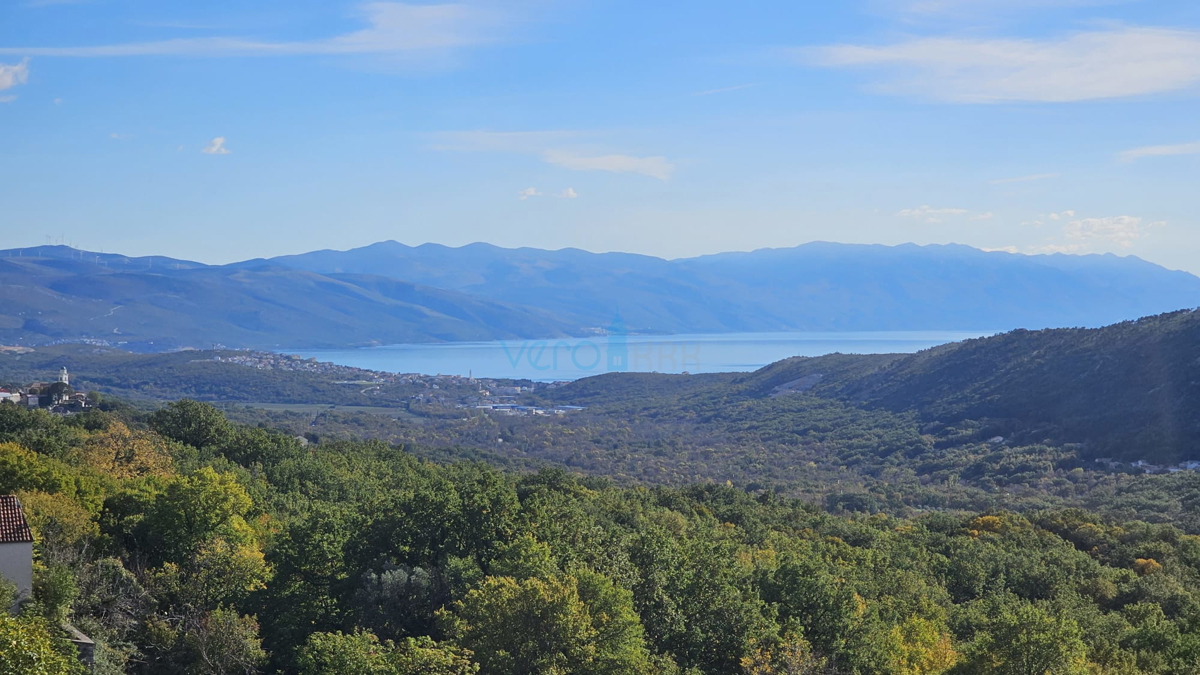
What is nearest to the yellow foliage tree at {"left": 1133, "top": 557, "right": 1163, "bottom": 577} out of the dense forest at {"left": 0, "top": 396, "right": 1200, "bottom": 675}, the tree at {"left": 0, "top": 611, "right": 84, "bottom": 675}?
the dense forest at {"left": 0, "top": 396, "right": 1200, "bottom": 675}

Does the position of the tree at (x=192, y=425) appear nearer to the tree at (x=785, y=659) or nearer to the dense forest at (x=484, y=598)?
the dense forest at (x=484, y=598)

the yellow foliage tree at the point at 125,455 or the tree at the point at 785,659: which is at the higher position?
the yellow foliage tree at the point at 125,455

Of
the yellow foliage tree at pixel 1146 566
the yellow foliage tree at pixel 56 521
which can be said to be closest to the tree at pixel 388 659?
the yellow foliage tree at pixel 56 521

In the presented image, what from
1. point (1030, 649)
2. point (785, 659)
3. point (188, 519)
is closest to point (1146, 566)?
point (1030, 649)

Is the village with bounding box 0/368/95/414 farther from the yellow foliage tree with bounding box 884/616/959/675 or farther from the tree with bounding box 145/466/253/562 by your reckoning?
the yellow foliage tree with bounding box 884/616/959/675

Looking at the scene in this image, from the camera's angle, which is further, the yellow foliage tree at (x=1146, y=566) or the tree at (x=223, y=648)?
the yellow foliage tree at (x=1146, y=566)

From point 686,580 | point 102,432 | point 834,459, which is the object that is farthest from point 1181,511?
point 102,432

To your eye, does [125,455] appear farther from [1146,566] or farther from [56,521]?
[1146,566]
